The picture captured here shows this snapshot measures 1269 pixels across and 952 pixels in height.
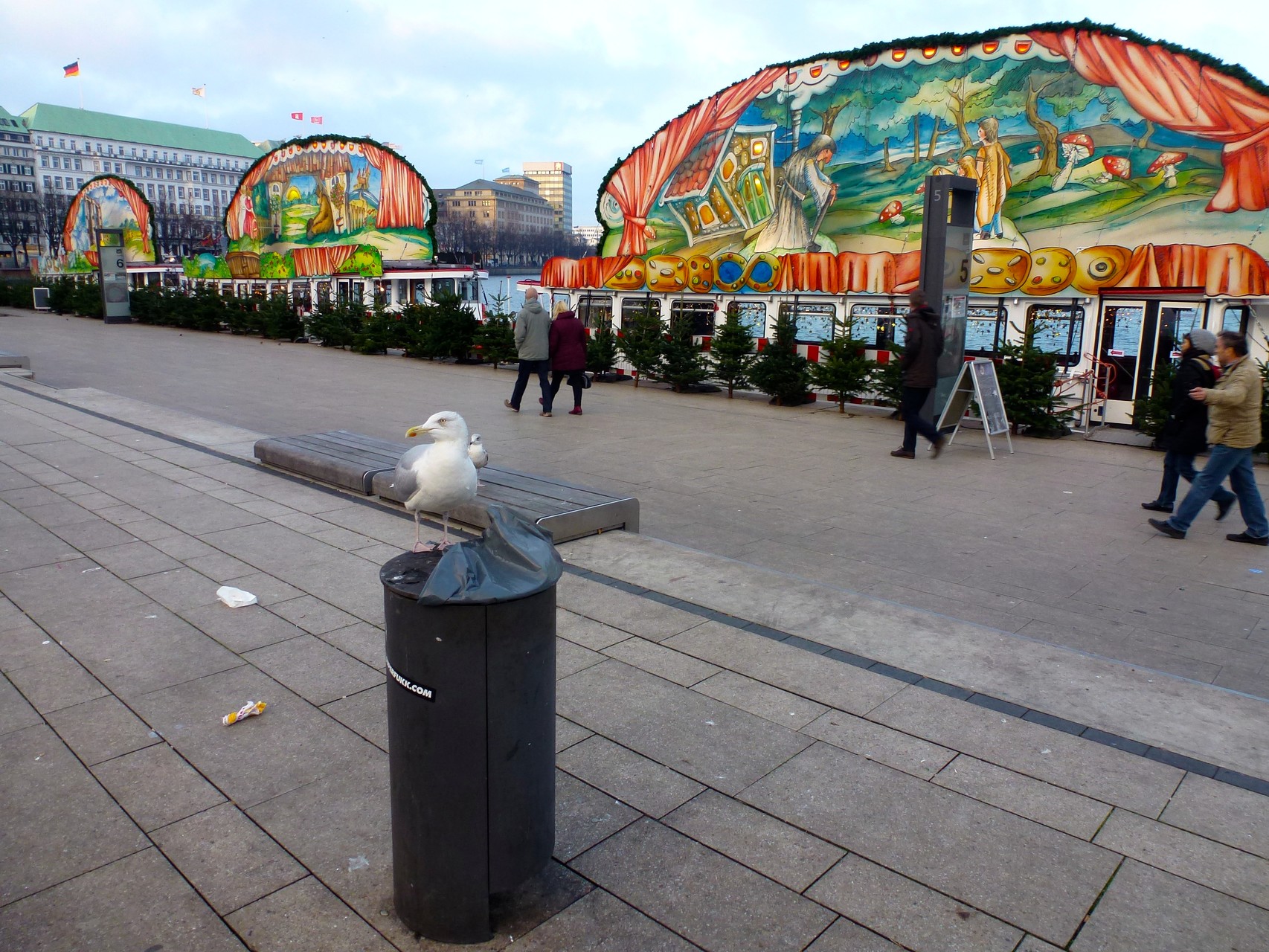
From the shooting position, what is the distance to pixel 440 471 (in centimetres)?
457

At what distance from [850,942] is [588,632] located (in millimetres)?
2458

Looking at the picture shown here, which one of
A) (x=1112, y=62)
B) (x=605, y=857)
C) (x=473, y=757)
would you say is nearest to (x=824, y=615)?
(x=605, y=857)

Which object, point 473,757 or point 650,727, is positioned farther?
point 650,727

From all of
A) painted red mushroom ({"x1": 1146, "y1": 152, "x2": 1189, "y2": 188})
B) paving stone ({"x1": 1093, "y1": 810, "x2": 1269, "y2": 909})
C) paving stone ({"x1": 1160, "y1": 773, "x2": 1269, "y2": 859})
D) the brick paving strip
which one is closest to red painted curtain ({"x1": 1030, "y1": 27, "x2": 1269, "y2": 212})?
painted red mushroom ({"x1": 1146, "y1": 152, "x2": 1189, "y2": 188})

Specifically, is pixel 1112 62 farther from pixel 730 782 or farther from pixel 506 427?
pixel 730 782

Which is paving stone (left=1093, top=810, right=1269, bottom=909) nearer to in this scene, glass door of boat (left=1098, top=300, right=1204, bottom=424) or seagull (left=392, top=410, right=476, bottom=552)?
seagull (left=392, top=410, right=476, bottom=552)

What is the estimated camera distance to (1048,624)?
5465 mm

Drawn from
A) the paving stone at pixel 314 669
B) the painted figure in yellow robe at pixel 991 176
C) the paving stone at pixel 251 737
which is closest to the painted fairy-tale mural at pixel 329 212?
the painted figure in yellow robe at pixel 991 176

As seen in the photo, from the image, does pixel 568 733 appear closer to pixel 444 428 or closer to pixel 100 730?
pixel 444 428

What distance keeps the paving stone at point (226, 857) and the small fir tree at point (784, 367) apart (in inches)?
522

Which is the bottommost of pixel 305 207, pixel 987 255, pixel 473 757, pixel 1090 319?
pixel 473 757

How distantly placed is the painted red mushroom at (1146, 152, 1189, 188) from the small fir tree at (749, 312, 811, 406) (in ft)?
19.3

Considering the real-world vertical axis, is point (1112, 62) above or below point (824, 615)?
above

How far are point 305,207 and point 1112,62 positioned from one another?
25.3 m
